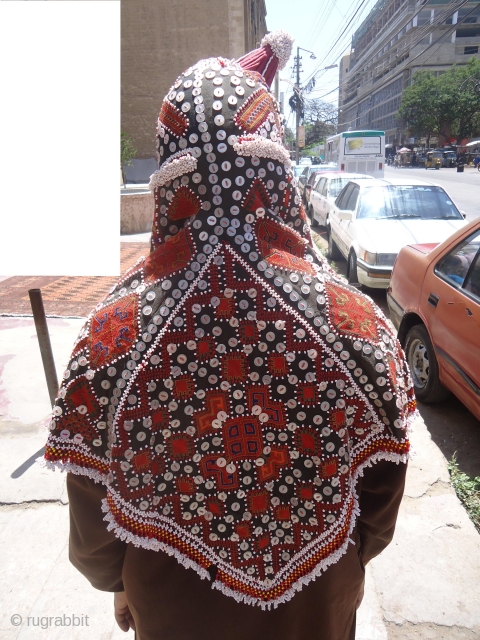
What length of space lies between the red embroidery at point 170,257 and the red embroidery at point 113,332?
7 centimetres

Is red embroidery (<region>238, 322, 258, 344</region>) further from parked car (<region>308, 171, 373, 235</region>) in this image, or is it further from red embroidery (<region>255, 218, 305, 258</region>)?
parked car (<region>308, 171, 373, 235</region>)

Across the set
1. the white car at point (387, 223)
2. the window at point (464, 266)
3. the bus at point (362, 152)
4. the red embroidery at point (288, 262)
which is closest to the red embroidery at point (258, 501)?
the red embroidery at point (288, 262)

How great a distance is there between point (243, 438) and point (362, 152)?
77.4 feet

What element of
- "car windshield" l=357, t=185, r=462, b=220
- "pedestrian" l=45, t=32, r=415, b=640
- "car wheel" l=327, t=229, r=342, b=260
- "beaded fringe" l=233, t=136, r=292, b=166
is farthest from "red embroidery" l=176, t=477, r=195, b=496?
"car wheel" l=327, t=229, r=342, b=260

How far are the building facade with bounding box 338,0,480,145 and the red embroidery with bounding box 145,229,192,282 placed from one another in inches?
1286

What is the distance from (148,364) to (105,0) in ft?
6.80

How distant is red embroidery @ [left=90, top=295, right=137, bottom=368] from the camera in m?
0.89

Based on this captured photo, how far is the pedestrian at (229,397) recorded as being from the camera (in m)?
0.88

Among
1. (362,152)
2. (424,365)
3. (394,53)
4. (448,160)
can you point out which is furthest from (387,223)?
(394,53)

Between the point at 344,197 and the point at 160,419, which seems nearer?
the point at 160,419

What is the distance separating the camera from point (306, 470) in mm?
960

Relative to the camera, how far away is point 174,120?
3.06ft

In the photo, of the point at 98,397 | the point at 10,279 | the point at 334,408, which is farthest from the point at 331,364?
the point at 10,279

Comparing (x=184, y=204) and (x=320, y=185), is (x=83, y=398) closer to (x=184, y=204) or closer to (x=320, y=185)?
(x=184, y=204)
